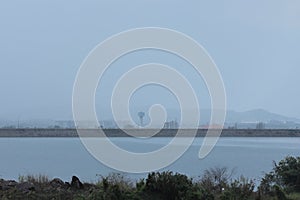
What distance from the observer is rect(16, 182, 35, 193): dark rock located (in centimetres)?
758

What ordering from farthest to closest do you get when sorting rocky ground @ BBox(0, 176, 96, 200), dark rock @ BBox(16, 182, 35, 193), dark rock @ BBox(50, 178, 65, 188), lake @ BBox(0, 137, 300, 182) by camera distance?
lake @ BBox(0, 137, 300, 182) < dark rock @ BBox(50, 178, 65, 188) < dark rock @ BBox(16, 182, 35, 193) < rocky ground @ BBox(0, 176, 96, 200)

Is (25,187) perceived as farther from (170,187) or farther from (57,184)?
(170,187)

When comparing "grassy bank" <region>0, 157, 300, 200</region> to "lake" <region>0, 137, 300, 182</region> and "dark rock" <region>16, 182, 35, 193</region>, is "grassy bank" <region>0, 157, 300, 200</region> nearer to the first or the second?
"dark rock" <region>16, 182, 35, 193</region>

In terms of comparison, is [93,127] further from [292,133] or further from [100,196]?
[292,133]

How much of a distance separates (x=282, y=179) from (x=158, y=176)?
137 inches

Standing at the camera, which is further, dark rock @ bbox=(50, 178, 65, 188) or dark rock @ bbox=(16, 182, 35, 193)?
dark rock @ bbox=(50, 178, 65, 188)

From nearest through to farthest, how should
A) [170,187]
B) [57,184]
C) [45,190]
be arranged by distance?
[170,187], [45,190], [57,184]

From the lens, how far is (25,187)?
774cm

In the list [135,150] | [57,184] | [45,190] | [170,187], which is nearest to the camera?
[170,187]

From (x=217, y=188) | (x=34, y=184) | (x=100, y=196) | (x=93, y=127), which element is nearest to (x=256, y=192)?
(x=217, y=188)

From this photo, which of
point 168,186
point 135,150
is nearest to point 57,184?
point 168,186

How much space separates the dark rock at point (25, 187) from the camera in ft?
24.9

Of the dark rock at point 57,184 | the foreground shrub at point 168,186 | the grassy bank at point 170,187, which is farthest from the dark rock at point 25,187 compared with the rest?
the foreground shrub at point 168,186

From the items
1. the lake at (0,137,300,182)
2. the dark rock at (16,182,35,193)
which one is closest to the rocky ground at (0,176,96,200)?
the dark rock at (16,182,35,193)
